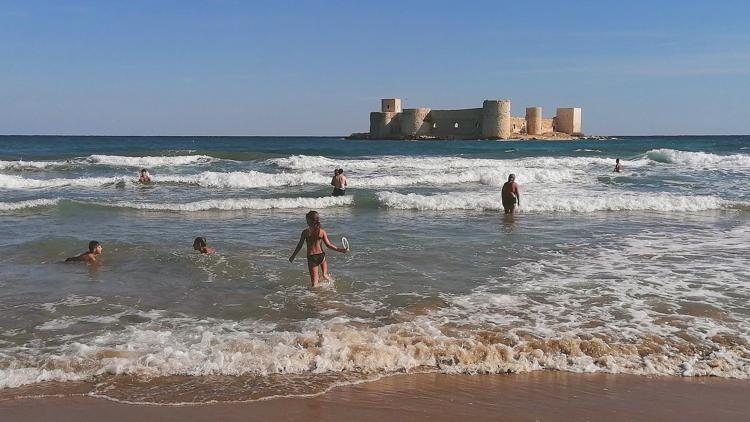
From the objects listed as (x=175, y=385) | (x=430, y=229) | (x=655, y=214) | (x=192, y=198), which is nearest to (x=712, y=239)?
(x=655, y=214)

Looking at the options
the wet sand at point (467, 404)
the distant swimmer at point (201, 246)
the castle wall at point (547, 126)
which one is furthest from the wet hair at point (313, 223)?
the castle wall at point (547, 126)

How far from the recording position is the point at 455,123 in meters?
73.9

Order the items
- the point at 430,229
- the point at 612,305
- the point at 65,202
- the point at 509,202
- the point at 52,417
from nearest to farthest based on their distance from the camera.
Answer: the point at 52,417 → the point at 612,305 → the point at 430,229 → the point at 509,202 → the point at 65,202

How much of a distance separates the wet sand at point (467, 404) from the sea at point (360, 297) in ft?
0.63

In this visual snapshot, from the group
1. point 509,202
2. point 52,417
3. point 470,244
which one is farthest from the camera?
point 509,202

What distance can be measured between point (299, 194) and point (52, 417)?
14967 millimetres

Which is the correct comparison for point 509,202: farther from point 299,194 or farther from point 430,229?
point 299,194

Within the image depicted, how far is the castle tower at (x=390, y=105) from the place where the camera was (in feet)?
253

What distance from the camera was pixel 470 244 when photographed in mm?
10469

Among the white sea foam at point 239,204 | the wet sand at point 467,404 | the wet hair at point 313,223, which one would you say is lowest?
the wet sand at point 467,404

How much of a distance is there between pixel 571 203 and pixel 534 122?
61.1 metres

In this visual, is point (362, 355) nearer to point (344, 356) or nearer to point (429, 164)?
point (344, 356)

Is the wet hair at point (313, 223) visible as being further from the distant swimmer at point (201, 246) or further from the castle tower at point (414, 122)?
the castle tower at point (414, 122)

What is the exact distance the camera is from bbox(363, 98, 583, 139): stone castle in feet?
228
